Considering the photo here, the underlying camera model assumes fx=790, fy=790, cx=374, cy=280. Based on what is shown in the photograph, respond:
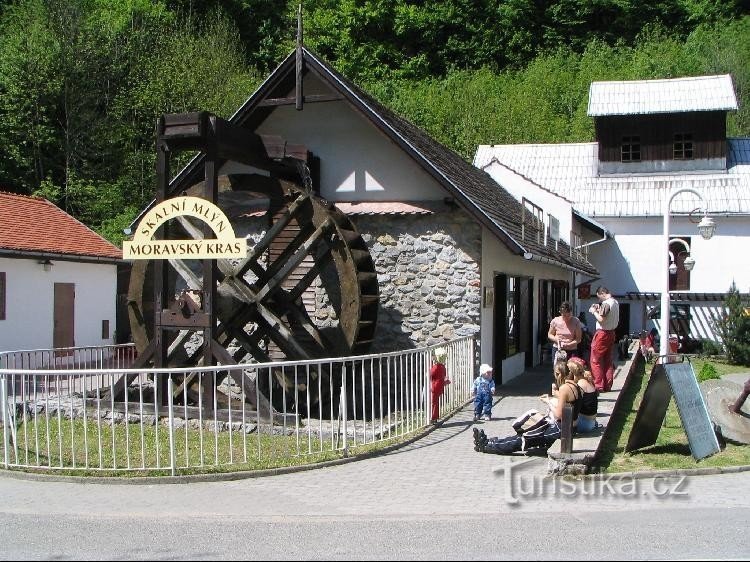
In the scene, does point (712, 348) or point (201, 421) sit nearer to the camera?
point (201, 421)

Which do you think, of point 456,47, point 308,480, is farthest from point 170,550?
point 456,47

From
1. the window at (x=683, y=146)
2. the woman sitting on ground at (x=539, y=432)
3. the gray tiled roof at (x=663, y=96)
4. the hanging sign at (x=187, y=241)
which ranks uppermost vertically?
the gray tiled roof at (x=663, y=96)

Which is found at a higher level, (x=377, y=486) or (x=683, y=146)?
(x=683, y=146)

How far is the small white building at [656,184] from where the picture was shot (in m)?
26.8

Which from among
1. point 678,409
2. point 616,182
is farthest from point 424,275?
point 616,182

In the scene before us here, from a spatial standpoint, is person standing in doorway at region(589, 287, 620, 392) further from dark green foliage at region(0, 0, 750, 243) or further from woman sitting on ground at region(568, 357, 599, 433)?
dark green foliage at region(0, 0, 750, 243)

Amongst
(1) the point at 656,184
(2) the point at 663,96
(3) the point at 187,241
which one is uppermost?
(2) the point at 663,96

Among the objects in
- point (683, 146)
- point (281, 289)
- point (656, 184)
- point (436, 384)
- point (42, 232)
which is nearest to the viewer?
point (436, 384)

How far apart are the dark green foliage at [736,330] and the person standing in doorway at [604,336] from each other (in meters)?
9.76

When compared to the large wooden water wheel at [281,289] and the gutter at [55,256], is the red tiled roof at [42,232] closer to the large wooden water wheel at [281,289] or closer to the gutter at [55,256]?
the gutter at [55,256]

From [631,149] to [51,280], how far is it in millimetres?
21521

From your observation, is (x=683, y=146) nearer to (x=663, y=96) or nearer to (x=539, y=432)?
(x=663, y=96)

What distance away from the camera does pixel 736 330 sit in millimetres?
20562

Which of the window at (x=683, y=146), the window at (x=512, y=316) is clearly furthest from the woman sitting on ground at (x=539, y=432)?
the window at (x=683, y=146)
